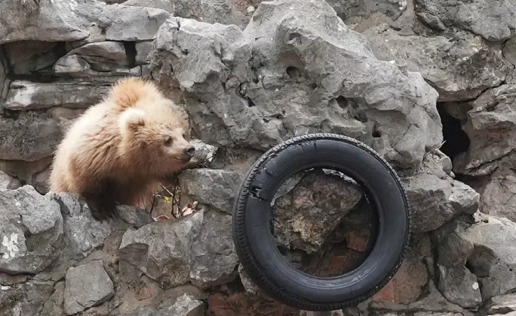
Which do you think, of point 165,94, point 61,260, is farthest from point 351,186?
point 61,260

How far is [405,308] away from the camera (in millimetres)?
4457

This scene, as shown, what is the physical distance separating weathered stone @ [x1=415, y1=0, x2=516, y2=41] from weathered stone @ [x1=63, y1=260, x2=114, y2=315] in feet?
10.6

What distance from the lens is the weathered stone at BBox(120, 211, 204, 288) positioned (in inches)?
167

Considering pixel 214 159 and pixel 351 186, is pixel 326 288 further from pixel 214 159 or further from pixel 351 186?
pixel 214 159

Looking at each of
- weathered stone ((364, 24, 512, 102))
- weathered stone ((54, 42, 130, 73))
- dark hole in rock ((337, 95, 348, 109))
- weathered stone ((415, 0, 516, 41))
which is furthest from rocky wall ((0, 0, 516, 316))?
weathered stone ((54, 42, 130, 73))

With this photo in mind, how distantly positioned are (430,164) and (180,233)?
5.32 ft

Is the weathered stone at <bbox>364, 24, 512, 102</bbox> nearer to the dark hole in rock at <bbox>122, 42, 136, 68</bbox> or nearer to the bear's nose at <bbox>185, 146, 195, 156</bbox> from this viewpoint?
the dark hole in rock at <bbox>122, 42, 136, 68</bbox>

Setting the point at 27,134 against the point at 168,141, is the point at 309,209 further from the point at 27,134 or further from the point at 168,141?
the point at 27,134

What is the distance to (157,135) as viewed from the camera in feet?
14.4

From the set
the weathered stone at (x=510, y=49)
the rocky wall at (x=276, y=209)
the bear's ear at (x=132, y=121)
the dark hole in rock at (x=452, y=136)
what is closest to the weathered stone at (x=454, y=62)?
the weathered stone at (x=510, y=49)

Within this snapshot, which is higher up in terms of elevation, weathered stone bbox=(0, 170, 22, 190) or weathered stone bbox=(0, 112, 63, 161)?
weathered stone bbox=(0, 112, 63, 161)

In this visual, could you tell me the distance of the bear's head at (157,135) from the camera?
4352 mm

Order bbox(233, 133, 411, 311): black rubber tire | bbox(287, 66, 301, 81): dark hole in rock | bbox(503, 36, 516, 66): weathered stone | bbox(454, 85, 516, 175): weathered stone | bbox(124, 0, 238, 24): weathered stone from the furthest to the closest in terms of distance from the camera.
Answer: bbox(124, 0, 238, 24): weathered stone
bbox(503, 36, 516, 66): weathered stone
bbox(454, 85, 516, 175): weathered stone
bbox(287, 66, 301, 81): dark hole in rock
bbox(233, 133, 411, 311): black rubber tire

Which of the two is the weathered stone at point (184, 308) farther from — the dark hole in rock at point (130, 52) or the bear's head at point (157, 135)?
the dark hole in rock at point (130, 52)
